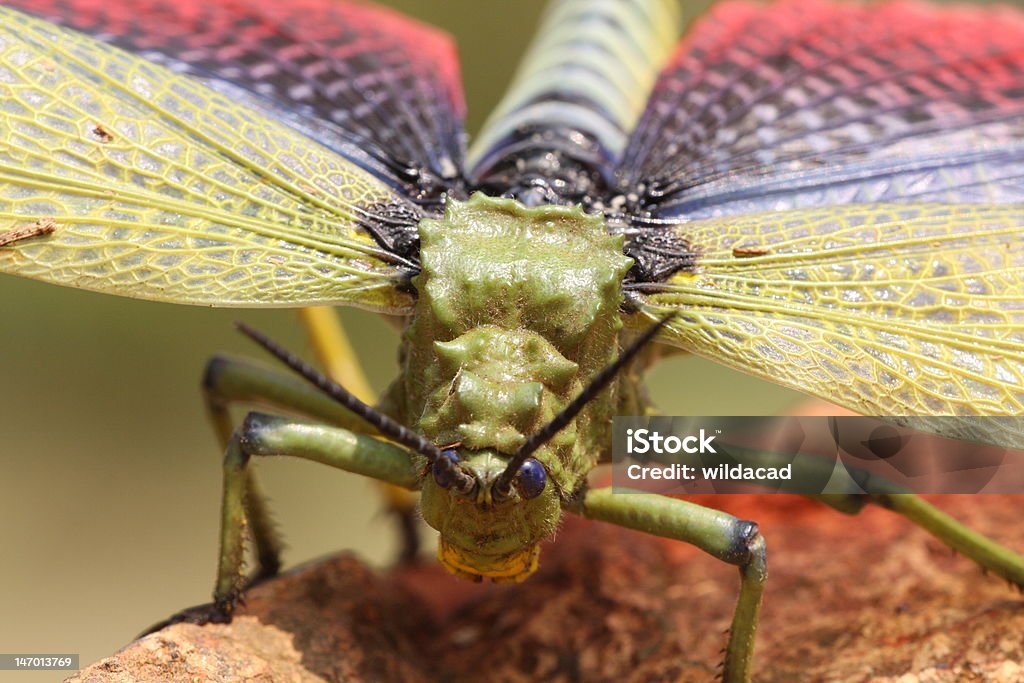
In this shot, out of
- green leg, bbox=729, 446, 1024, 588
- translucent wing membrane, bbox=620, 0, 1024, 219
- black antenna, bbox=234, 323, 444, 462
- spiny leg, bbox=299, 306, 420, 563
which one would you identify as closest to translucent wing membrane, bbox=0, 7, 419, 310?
black antenna, bbox=234, 323, 444, 462

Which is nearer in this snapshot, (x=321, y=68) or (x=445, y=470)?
(x=445, y=470)

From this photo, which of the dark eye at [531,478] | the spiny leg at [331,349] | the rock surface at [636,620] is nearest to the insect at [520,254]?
the dark eye at [531,478]

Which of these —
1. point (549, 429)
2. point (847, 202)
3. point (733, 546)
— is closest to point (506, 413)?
point (549, 429)

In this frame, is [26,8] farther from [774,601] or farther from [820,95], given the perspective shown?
[774,601]

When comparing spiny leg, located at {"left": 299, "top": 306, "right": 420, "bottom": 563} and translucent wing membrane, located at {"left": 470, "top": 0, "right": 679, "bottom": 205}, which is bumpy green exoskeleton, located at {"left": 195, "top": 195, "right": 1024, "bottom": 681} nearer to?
translucent wing membrane, located at {"left": 470, "top": 0, "right": 679, "bottom": 205}

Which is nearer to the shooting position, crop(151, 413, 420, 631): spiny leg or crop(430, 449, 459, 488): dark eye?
crop(430, 449, 459, 488): dark eye

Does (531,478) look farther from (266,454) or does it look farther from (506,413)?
(266,454)

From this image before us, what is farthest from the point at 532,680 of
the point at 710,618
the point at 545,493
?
the point at 545,493
